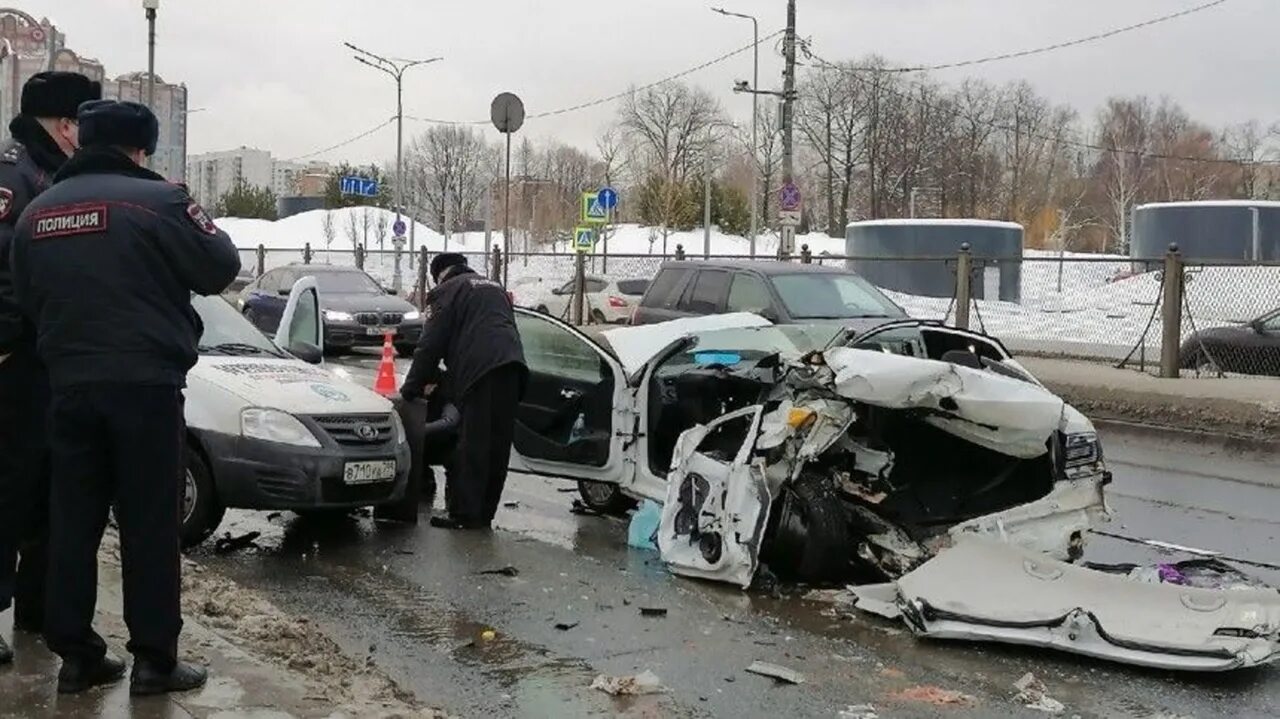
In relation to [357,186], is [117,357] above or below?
below

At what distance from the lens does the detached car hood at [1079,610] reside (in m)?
5.61

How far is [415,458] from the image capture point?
28.2 ft

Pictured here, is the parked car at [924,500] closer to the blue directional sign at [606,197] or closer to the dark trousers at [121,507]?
the dark trousers at [121,507]

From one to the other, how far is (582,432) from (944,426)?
2.57 m

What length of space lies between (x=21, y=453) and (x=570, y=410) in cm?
445

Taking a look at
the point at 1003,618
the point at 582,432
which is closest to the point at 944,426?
the point at 1003,618

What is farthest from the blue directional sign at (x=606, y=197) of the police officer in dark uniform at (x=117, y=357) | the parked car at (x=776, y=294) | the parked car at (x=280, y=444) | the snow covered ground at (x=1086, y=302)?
the police officer in dark uniform at (x=117, y=357)

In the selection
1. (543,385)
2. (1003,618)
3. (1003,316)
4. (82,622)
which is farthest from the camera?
(1003,316)

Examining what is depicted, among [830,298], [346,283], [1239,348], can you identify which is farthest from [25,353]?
[346,283]

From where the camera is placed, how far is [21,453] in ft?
15.4

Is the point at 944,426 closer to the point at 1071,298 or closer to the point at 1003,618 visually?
the point at 1003,618

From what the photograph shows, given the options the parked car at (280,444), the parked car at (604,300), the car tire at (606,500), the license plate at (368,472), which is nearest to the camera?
the parked car at (280,444)

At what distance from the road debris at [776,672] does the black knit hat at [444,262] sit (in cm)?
397

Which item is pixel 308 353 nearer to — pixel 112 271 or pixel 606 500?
pixel 606 500
